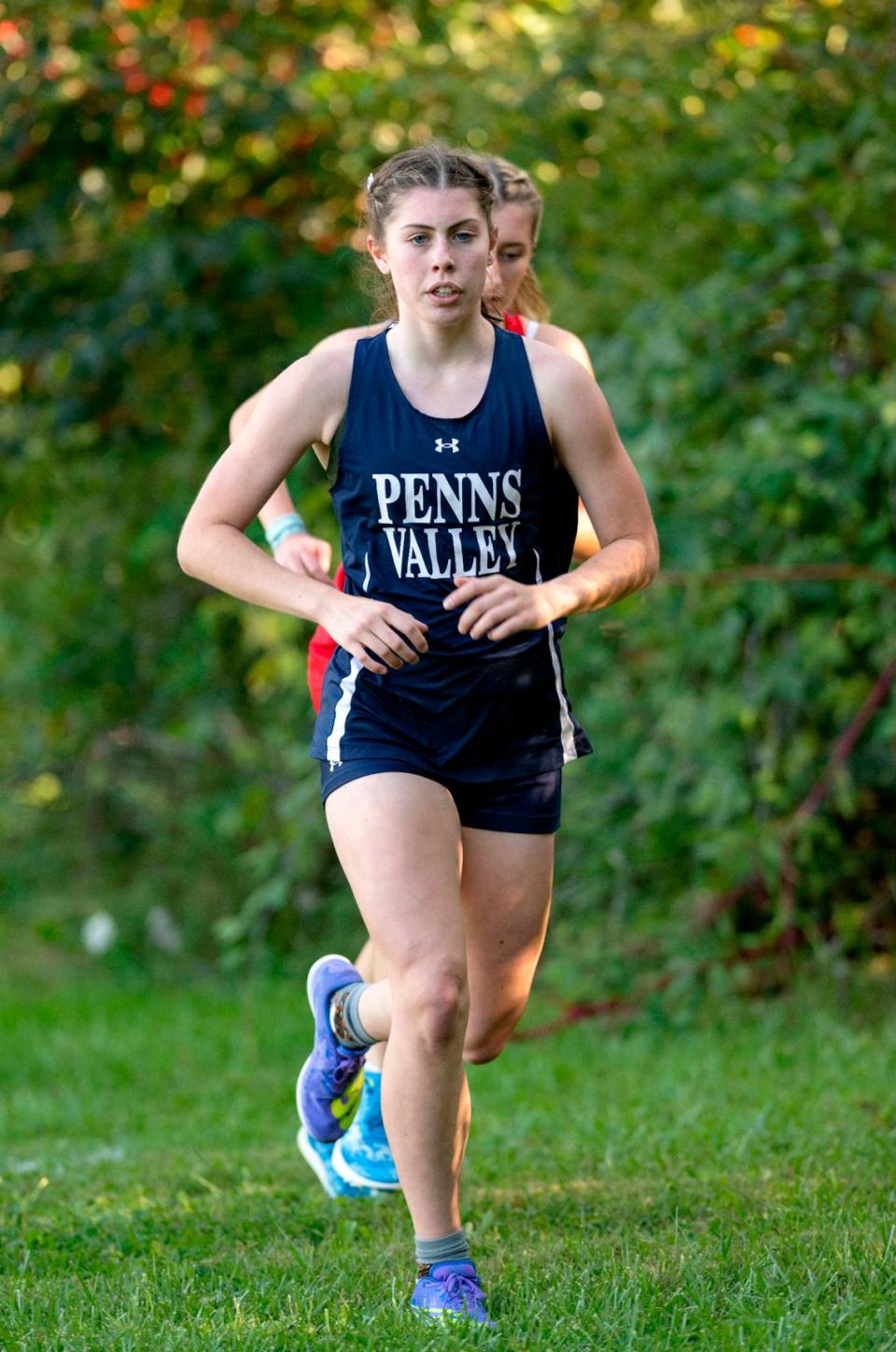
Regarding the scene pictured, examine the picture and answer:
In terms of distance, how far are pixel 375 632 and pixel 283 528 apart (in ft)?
3.58

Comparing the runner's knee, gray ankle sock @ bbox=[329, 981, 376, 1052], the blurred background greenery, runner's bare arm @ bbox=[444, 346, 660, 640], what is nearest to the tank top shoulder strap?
runner's bare arm @ bbox=[444, 346, 660, 640]

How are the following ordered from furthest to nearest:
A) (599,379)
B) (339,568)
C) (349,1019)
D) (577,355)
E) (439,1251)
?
(599,379) < (577,355) < (339,568) < (349,1019) < (439,1251)

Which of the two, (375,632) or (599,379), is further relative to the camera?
(599,379)

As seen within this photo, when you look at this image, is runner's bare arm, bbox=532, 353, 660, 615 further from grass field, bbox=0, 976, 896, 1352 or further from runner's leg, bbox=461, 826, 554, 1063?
grass field, bbox=0, 976, 896, 1352

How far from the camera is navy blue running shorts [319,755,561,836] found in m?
2.95

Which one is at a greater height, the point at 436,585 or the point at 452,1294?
the point at 436,585

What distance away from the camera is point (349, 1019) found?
3.41 metres

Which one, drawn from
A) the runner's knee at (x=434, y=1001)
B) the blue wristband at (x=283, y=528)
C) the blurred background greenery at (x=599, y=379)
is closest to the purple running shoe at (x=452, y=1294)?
the runner's knee at (x=434, y=1001)

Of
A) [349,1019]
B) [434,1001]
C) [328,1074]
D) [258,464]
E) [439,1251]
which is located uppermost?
[258,464]

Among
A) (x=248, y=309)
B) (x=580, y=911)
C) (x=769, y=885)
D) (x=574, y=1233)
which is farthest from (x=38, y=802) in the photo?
(x=574, y=1233)

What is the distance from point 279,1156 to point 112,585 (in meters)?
4.47

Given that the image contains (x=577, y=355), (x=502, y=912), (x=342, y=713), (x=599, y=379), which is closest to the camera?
(x=342, y=713)

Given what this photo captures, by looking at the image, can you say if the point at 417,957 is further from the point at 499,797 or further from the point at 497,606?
the point at 497,606

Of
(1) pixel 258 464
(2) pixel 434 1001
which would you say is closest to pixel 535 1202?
(2) pixel 434 1001
